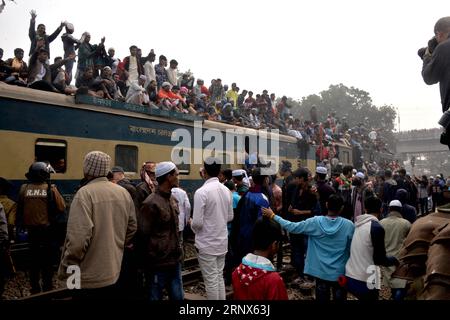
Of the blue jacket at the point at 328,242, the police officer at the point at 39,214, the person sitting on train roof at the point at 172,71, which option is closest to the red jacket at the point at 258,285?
the blue jacket at the point at 328,242

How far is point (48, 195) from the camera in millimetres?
5969

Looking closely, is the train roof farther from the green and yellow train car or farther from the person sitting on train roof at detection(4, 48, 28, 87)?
the person sitting on train roof at detection(4, 48, 28, 87)

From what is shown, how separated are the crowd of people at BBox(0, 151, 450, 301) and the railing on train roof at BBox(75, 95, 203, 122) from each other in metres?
2.28

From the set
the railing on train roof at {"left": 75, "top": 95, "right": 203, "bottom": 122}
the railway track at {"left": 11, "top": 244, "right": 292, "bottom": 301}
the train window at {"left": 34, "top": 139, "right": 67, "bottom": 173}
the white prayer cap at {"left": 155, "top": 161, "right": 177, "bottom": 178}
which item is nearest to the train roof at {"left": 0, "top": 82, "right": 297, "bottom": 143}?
the railing on train roof at {"left": 75, "top": 95, "right": 203, "bottom": 122}

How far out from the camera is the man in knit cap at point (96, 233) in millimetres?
3127

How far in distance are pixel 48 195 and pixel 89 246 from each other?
3.16 meters

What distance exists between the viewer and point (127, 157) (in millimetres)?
8758

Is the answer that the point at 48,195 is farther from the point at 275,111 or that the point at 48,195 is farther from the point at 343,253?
the point at 275,111

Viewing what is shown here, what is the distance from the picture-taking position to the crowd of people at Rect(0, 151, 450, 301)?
2.68 m

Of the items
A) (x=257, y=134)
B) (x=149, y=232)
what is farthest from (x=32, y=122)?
(x=257, y=134)

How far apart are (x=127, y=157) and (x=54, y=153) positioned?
5.63 feet

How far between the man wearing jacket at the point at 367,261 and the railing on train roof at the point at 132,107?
5.86 m

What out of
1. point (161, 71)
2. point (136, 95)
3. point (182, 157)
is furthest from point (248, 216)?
point (161, 71)

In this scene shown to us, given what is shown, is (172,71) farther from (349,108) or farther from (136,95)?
(349,108)
